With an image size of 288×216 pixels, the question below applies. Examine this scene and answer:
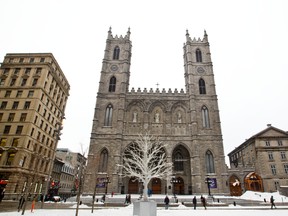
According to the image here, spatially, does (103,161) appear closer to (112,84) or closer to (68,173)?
(112,84)

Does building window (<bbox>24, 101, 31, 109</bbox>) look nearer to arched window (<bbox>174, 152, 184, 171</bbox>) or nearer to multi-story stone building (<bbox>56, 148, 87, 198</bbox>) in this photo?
multi-story stone building (<bbox>56, 148, 87, 198</bbox>)

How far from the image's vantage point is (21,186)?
3106 cm

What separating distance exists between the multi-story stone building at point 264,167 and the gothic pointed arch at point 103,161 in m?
24.2

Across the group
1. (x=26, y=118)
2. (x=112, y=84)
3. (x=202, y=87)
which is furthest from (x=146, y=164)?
(x=202, y=87)

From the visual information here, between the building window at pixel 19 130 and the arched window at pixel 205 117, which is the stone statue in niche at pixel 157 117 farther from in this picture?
the building window at pixel 19 130

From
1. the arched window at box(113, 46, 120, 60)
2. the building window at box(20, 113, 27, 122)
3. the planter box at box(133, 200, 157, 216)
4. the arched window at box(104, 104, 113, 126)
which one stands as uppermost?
the arched window at box(113, 46, 120, 60)

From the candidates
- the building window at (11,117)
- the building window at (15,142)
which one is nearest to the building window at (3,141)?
the building window at (15,142)

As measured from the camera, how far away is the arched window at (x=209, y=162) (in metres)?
34.7

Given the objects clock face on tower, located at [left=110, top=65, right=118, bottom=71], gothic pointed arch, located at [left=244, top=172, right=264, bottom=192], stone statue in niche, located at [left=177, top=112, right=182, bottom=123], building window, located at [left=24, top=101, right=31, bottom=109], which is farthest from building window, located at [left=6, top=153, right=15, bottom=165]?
gothic pointed arch, located at [left=244, top=172, right=264, bottom=192]

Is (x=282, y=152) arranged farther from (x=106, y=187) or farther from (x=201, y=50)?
(x=106, y=187)

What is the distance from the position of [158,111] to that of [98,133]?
12.4 meters

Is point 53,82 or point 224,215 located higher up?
point 53,82

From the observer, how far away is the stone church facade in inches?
1326

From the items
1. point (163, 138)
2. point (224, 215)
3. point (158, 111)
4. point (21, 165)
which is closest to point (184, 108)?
point (158, 111)
